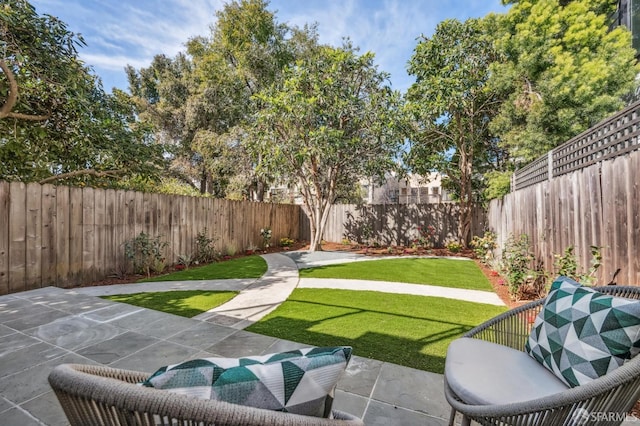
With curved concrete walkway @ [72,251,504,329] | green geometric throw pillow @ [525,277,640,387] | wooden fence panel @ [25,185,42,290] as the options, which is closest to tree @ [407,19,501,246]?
curved concrete walkway @ [72,251,504,329]

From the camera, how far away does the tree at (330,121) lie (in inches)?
319

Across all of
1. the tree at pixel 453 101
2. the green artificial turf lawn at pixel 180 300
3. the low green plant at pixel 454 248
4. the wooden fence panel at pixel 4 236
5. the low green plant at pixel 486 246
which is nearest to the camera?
the green artificial turf lawn at pixel 180 300

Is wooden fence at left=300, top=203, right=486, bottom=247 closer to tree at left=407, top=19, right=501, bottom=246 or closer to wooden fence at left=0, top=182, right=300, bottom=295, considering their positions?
tree at left=407, top=19, right=501, bottom=246

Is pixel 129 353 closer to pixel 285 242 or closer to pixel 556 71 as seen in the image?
pixel 285 242

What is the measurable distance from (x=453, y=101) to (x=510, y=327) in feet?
27.2

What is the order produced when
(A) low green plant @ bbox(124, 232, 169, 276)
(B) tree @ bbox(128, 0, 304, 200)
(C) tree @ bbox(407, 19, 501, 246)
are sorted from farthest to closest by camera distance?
(B) tree @ bbox(128, 0, 304, 200)
(C) tree @ bbox(407, 19, 501, 246)
(A) low green plant @ bbox(124, 232, 169, 276)

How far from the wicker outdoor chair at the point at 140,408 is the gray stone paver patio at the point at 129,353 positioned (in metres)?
1.23

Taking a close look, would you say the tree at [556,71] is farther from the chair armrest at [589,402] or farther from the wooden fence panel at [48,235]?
the wooden fence panel at [48,235]

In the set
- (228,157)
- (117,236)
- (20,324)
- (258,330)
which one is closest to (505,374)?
(258,330)

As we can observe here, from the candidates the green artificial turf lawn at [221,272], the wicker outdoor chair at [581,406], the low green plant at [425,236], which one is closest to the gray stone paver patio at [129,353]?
the wicker outdoor chair at [581,406]

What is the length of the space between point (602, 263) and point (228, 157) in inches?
511

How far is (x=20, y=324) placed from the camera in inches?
120

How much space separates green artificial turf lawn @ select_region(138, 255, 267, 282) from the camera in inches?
225

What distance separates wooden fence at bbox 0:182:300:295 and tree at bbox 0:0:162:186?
1333 mm
